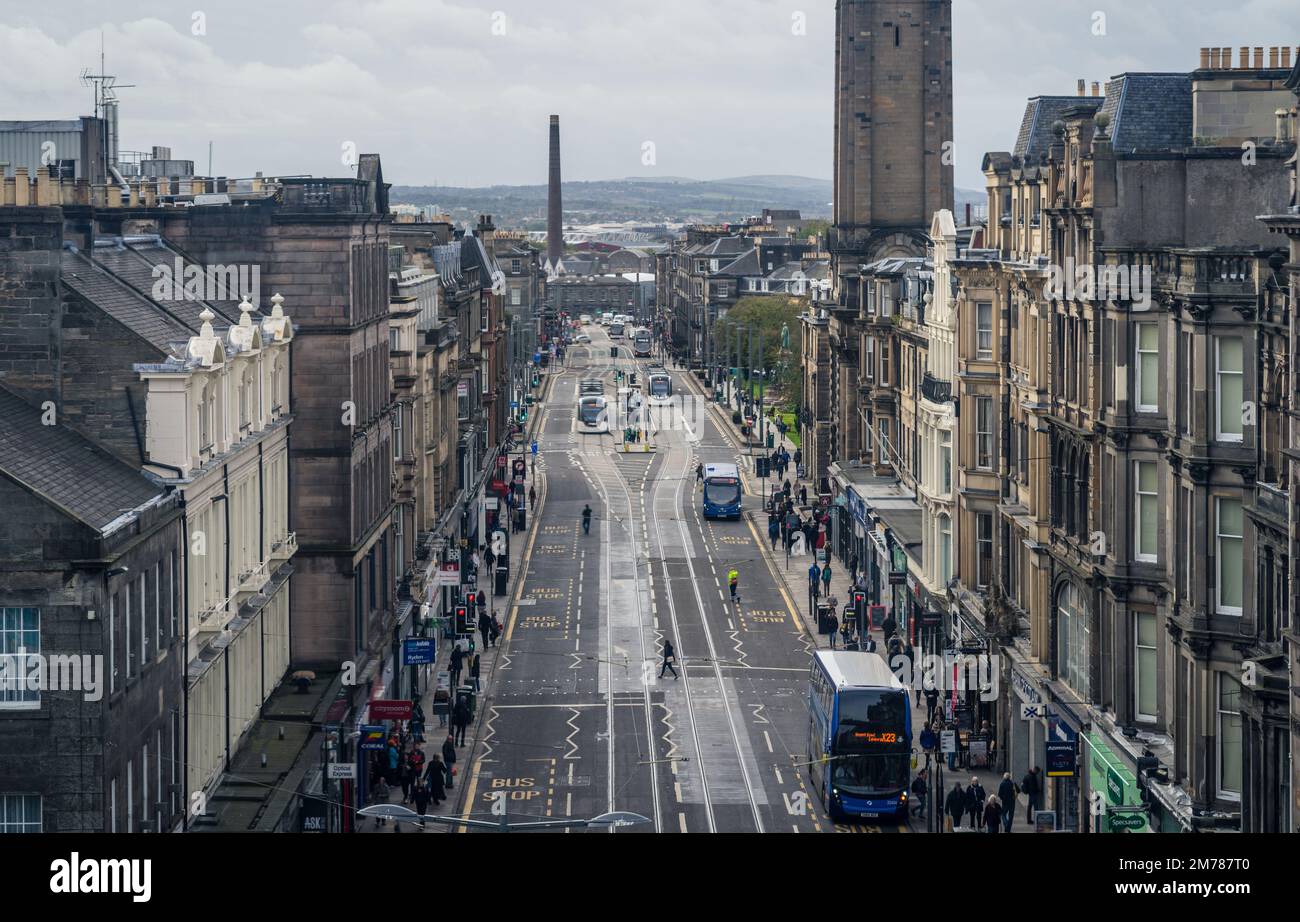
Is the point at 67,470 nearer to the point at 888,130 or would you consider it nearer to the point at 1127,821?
the point at 1127,821

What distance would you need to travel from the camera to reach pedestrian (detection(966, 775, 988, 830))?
43906 millimetres

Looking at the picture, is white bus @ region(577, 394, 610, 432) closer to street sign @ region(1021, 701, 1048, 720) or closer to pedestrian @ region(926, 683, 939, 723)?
pedestrian @ region(926, 683, 939, 723)

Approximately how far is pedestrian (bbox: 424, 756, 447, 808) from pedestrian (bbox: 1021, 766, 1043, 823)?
13.9 meters

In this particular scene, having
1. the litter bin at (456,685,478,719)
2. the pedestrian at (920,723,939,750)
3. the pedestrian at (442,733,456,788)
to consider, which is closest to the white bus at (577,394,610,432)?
the litter bin at (456,685,478,719)

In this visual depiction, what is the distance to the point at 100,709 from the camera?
2822cm

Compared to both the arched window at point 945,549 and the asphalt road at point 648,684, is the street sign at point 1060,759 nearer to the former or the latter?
the asphalt road at point 648,684

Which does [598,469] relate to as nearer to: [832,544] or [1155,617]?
[832,544]

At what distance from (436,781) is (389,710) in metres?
2.30

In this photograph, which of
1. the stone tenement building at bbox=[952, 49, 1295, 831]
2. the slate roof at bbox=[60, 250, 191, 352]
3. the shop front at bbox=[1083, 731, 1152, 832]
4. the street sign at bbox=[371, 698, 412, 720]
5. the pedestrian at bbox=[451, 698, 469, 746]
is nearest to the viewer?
the stone tenement building at bbox=[952, 49, 1295, 831]

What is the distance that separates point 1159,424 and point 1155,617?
3.98m

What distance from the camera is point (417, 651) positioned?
53.6m
